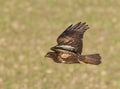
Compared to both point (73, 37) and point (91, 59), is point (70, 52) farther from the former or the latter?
point (73, 37)

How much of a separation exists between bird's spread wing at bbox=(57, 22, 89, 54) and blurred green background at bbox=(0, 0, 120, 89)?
21.9ft

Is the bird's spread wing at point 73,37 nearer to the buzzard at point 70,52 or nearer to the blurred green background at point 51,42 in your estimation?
the buzzard at point 70,52

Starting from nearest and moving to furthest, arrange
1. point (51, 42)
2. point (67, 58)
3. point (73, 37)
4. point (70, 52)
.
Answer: point (67, 58) → point (70, 52) → point (73, 37) → point (51, 42)

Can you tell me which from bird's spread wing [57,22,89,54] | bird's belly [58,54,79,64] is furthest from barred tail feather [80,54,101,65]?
bird's spread wing [57,22,89,54]

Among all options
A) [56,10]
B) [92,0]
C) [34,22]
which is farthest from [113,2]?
[34,22]

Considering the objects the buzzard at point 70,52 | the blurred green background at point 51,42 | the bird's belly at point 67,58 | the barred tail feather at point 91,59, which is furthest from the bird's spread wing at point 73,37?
the blurred green background at point 51,42

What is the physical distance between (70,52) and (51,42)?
47.0 ft

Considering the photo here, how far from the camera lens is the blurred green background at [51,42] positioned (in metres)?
16.6

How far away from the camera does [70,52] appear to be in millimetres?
7262

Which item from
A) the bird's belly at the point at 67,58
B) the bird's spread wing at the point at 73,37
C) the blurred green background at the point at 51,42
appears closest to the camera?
the bird's belly at the point at 67,58

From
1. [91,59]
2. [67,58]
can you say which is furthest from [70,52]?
[91,59]

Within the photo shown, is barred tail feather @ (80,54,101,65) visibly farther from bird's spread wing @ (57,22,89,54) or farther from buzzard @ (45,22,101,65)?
bird's spread wing @ (57,22,89,54)

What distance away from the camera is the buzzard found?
705 centimetres

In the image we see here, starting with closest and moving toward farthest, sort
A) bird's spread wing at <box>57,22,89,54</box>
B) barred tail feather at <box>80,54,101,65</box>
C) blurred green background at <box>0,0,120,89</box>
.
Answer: barred tail feather at <box>80,54,101,65</box> → bird's spread wing at <box>57,22,89,54</box> → blurred green background at <box>0,0,120,89</box>
